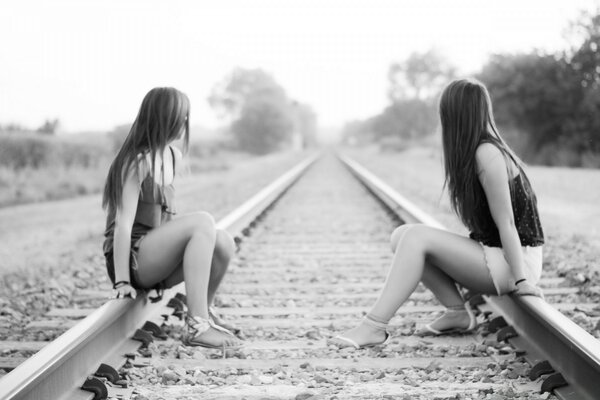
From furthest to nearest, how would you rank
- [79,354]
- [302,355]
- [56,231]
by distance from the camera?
1. [56,231]
2. [302,355]
3. [79,354]

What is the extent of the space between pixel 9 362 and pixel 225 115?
103392 millimetres

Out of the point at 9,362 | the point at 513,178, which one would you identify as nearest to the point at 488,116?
the point at 513,178

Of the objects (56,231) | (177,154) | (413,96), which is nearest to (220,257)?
(177,154)

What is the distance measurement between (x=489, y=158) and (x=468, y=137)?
0.14 meters

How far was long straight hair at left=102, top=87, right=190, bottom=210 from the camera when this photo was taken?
299 centimetres

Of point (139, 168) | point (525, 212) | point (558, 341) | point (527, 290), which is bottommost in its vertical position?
point (558, 341)

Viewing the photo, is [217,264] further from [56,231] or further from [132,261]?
[56,231]

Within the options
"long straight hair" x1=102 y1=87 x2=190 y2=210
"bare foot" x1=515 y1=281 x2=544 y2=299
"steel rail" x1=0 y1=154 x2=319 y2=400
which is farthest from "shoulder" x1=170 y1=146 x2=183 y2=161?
"bare foot" x1=515 y1=281 x2=544 y2=299

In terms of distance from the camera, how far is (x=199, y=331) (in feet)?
9.91

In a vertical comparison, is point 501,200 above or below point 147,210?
above

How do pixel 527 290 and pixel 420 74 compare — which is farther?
pixel 420 74

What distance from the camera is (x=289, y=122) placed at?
6638 cm

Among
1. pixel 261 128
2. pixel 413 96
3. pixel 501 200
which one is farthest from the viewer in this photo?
pixel 413 96

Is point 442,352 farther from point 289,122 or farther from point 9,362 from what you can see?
point 289,122
